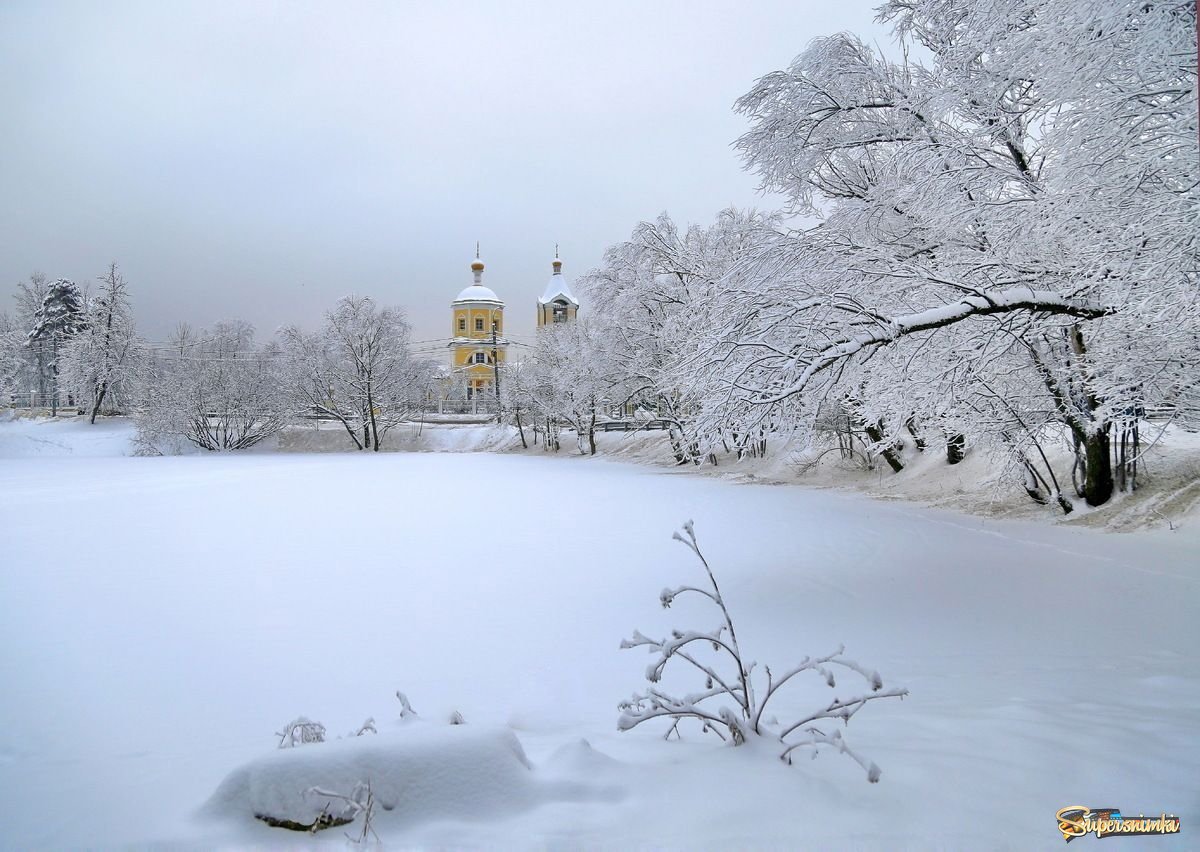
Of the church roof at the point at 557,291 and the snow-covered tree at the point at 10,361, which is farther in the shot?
the church roof at the point at 557,291

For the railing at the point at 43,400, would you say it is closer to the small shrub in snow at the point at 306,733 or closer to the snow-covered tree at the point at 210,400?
the snow-covered tree at the point at 210,400

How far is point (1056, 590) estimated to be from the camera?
20.2 ft

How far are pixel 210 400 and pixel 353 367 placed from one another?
8.71 m

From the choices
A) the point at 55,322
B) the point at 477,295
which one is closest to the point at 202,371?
the point at 55,322

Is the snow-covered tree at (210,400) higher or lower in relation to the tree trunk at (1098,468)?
higher

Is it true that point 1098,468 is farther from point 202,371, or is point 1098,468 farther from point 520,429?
point 202,371

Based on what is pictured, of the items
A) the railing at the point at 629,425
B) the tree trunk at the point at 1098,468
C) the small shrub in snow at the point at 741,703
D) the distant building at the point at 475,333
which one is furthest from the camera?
the distant building at the point at 475,333

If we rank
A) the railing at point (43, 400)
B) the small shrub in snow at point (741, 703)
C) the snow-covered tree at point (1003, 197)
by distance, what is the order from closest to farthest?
1. the small shrub in snow at point (741, 703)
2. the snow-covered tree at point (1003, 197)
3. the railing at point (43, 400)

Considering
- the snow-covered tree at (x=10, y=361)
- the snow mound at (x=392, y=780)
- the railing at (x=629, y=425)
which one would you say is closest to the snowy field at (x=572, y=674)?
the snow mound at (x=392, y=780)

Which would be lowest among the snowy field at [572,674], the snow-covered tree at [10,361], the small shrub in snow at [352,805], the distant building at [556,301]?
the snowy field at [572,674]

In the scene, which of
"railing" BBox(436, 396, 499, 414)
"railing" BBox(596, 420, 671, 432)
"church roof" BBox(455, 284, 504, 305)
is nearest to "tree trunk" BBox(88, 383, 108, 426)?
"railing" BBox(436, 396, 499, 414)

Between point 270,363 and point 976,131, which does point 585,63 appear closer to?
point 976,131

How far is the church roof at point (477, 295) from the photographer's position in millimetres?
82500

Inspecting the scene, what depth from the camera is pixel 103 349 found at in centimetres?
4269
